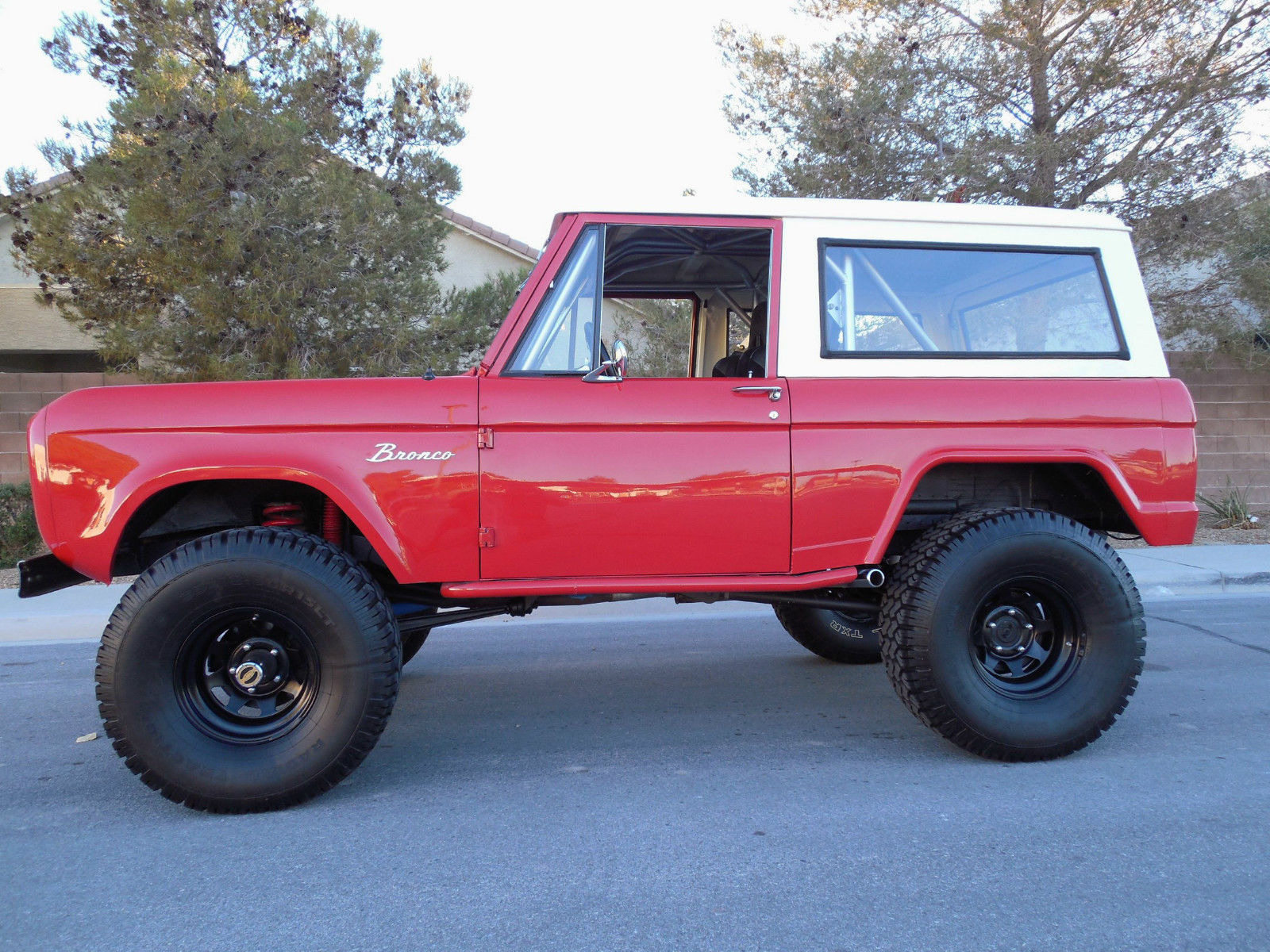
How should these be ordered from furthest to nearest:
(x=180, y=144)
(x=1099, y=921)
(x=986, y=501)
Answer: (x=180, y=144)
(x=986, y=501)
(x=1099, y=921)

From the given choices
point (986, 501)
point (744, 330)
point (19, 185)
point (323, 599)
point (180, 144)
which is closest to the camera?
point (323, 599)

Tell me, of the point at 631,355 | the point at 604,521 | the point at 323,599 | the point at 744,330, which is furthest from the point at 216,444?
the point at 631,355

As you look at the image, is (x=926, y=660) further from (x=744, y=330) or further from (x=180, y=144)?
(x=180, y=144)

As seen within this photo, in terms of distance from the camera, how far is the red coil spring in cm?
378

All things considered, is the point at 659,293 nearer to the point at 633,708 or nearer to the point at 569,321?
the point at 569,321

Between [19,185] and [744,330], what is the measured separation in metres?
7.69

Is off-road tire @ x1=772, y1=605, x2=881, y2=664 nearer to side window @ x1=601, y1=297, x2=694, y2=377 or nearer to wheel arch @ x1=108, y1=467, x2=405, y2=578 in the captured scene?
side window @ x1=601, y1=297, x2=694, y2=377

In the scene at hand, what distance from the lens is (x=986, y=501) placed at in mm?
4184

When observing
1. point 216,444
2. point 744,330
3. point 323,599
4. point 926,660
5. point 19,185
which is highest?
point 19,185

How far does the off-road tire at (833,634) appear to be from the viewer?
5.28 metres

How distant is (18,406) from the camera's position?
9.95 metres

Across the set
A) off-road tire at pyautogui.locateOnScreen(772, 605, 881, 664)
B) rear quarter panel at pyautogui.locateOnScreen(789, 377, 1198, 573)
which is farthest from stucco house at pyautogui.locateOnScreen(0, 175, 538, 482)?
rear quarter panel at pyautogui.locateOnScreen(789, 377, 1198, 573)

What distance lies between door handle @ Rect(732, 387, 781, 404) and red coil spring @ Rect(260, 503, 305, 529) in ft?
6.10

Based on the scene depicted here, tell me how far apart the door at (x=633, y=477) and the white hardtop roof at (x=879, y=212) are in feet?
2.32
